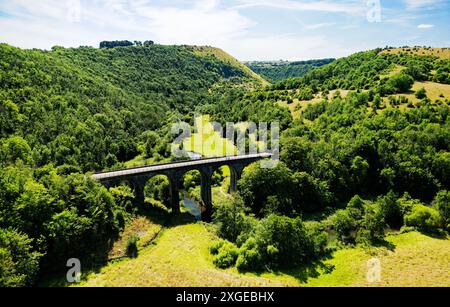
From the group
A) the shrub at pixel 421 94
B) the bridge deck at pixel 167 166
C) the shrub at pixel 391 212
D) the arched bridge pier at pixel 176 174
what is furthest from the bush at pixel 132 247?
the shrub at pixel 421 94

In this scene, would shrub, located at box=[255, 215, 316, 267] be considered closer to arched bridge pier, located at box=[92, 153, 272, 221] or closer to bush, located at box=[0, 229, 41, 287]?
arched bridge pier, located at box=[92, 153, 272, 221]

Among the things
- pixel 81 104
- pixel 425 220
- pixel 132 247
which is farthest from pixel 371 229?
pixel 81 104

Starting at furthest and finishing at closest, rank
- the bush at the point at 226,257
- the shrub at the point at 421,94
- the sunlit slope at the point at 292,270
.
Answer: the shrub at the point at 421,94, the bush at the point at 226,257, the sunlit slope at the point at 292,270

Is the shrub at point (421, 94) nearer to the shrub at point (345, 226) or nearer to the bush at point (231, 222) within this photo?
the shrub at point (345, 226)

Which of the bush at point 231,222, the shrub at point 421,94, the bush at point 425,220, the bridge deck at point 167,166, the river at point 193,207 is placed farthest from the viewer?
the shrub at point 421,94

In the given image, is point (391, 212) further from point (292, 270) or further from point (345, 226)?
point (292, 270)

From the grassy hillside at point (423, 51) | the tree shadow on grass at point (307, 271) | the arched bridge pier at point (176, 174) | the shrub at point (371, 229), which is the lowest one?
the tree shadow on grass at point (307, 271)

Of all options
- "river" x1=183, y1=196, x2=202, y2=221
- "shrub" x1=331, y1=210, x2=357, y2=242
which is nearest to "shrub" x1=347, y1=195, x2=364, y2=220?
"shrub" x1=331, y1=210, x2=357, y2=242
